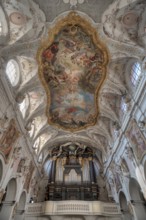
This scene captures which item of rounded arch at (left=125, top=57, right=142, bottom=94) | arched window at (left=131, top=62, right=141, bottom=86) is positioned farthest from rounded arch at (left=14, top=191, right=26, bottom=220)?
arched window at (left=131, top=62, right=141, bottom=86)

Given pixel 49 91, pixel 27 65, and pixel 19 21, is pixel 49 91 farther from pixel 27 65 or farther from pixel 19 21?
pixel 19 21

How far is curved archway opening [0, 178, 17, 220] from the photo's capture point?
1229 centimetres

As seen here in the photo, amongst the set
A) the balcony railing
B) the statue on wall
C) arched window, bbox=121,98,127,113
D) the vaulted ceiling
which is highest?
the vaulted ceiling

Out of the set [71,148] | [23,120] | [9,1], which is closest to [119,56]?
[9,1]

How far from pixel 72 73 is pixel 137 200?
11734 mm

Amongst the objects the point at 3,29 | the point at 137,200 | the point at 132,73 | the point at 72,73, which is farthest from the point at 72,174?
the point at 3,29

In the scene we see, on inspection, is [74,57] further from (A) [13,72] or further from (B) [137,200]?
(B) [137,200]

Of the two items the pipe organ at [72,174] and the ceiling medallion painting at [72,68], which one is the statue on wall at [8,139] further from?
the pipe organ at [72,174]

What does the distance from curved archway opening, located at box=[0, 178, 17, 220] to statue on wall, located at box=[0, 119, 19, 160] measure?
3.39 metres

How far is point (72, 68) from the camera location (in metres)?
13.0

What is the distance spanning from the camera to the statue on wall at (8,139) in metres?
10.4

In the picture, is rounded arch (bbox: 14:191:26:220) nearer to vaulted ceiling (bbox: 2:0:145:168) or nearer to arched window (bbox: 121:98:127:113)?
vaulted ceiling (bbox: 2:0:145:168)

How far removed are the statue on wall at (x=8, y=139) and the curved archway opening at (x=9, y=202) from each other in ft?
11.1

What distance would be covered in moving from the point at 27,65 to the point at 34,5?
4094 mm
